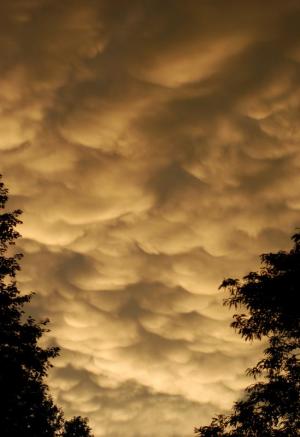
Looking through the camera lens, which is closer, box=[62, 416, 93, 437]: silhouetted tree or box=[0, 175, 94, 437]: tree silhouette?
box=[0, 175, 94, 437]: tree silhouette

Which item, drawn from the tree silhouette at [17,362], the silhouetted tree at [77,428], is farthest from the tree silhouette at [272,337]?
the silhouetted tree at [77,428]

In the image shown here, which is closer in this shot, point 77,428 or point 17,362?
point 17,362

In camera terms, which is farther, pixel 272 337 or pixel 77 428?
pixel 77 428

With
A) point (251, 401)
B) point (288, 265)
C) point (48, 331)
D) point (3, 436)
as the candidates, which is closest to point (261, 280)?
point (288, 265)

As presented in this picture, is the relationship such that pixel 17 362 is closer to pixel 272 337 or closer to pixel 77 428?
pixel 272 337

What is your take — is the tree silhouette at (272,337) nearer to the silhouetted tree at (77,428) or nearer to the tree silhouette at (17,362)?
the tree silhouette at (17,362)

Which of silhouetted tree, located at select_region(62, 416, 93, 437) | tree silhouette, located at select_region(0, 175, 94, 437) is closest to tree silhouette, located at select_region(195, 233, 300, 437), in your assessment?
tree silhouette, located at select_region(0, 175, 94, 437)

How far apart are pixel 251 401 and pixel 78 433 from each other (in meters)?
22.9

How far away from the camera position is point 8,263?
17906mm

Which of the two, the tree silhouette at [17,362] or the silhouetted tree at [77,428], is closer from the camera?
the tree silhouette at [17,362]

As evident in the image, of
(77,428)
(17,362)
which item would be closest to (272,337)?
(17,362)

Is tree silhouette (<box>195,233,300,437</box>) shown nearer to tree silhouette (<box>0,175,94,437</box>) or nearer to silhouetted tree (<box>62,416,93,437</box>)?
tree silhouette (<box>0,175,94,437</box>)

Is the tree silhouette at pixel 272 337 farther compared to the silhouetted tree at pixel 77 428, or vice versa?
the silhouetted tree at pixel 77 428

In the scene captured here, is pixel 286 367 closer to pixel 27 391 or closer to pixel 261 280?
pixel 261 280
